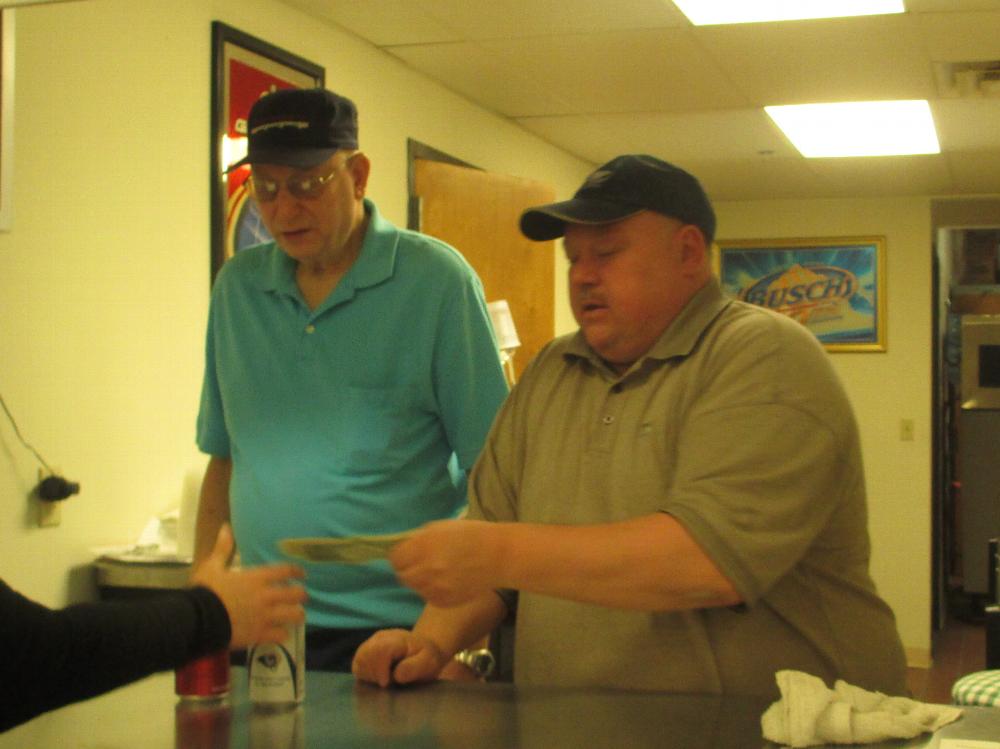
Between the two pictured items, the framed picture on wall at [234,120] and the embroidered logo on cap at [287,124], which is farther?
the framed picture on wall at [234,120]

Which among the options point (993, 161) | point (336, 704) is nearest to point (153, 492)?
point (336, 704)

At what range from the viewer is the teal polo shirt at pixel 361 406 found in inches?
79.7

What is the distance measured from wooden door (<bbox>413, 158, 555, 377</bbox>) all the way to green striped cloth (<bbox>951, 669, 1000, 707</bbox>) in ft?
7.04

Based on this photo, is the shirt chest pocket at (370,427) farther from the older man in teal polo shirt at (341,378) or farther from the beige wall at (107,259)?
the beige wall at (107,259)

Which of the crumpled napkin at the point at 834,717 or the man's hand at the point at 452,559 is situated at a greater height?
the man's hand at the point at 452,559

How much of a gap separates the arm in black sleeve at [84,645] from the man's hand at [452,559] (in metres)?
0.28

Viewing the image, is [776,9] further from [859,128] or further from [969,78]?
[859,128]

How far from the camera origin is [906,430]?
7.18m

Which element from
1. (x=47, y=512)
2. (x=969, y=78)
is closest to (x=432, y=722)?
(x=47, y=512)

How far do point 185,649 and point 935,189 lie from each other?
6.42 m

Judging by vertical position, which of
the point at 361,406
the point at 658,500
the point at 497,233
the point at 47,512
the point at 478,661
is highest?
the point at 497,233

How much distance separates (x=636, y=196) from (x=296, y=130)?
609 millimetres

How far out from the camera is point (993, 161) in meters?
6.14

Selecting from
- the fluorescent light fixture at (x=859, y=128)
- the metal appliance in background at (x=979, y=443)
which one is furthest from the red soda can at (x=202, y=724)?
the metal appliance in background at (x=979, y=443)
